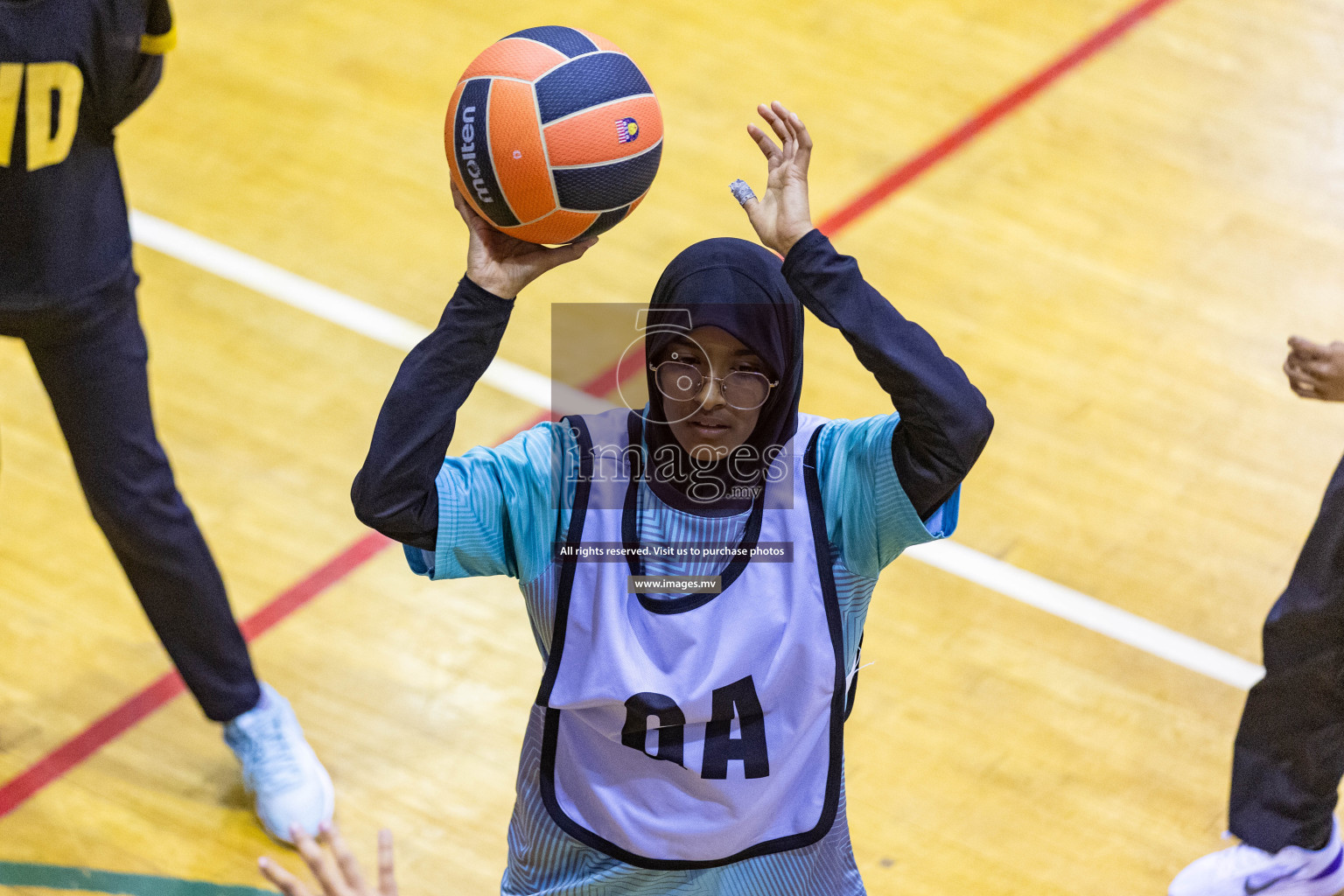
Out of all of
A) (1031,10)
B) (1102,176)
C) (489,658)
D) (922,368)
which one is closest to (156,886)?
(489,658)

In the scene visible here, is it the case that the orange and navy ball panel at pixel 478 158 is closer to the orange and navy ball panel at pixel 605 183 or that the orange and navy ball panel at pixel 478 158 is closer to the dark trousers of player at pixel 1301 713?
the orange and navy ball panel at pixel 605 183

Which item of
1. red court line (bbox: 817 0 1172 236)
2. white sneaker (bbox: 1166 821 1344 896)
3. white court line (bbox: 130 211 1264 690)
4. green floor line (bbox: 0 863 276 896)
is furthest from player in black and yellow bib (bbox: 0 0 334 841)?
red court line (bbox: 817 0 1172 236)

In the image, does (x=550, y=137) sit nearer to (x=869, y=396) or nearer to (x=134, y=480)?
(x=134, y=480)

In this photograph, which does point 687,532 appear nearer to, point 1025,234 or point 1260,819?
point 1260,819

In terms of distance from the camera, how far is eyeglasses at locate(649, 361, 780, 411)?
2.25 m

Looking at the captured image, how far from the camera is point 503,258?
7.51 feet

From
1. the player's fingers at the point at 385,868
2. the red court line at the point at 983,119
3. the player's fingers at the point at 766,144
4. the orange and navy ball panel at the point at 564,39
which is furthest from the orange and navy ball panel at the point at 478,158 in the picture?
the red court line at the point at 983,119

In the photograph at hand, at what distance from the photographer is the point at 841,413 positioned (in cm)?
455

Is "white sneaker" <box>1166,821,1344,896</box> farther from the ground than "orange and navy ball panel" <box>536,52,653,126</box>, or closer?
closer

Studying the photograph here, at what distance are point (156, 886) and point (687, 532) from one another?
5.98 feet

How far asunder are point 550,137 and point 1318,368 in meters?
1.55

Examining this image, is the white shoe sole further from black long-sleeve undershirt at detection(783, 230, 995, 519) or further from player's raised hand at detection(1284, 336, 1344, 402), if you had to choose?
black long-sleeve undershirt at detection(783, 230, 995, 519)

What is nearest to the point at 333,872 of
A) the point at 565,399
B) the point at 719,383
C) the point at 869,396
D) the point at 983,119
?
the point at 719,383

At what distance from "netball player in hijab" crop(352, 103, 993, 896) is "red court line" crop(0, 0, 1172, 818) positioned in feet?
5.91
